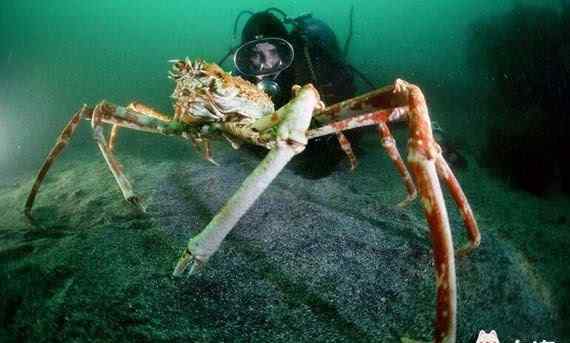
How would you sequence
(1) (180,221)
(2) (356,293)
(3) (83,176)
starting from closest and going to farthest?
(2) (356,293) < (1) (180,221) < (3) (83,176)

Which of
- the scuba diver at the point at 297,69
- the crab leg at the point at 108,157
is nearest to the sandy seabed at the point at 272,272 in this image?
the crab leg at the point at 108,157

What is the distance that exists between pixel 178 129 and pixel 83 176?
12.1ft

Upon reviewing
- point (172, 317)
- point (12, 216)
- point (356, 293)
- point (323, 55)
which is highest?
point (323, 55)

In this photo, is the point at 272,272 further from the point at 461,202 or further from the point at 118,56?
the point at 118,56

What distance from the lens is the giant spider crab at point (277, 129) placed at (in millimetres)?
1518

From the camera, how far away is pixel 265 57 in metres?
4.76

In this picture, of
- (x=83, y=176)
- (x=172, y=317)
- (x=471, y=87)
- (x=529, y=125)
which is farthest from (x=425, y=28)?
(x=172, y=317)

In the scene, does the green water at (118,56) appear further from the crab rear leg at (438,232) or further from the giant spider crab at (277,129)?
the crab rear leg at (438,232)

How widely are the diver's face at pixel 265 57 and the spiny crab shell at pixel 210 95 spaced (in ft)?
6.80

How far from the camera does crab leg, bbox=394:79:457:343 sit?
1520mm

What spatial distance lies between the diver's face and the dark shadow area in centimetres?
430

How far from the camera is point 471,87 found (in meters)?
12.1

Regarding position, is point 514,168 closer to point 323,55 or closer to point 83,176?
point 323,55

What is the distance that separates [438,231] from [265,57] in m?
3.88
